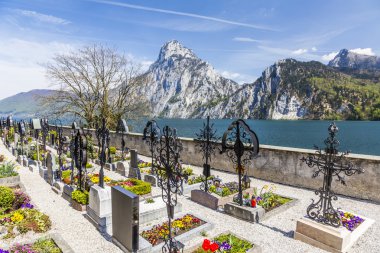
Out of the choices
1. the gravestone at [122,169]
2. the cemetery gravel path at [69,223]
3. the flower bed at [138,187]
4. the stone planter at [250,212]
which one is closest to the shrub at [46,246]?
the cemetery gravel path at [69,223]

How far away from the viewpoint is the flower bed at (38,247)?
7.06 meters

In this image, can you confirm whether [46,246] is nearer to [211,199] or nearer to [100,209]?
[100,209]

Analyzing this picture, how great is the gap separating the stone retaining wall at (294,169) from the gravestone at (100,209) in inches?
358

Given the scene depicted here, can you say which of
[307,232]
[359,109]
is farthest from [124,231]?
[359,109]

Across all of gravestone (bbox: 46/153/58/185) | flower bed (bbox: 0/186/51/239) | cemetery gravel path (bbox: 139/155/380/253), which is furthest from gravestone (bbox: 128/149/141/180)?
flower bed (bbox: 0/186/51/239)

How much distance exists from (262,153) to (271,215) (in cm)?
535

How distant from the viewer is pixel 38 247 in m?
7.35

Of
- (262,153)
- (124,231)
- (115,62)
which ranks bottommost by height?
(124,231)

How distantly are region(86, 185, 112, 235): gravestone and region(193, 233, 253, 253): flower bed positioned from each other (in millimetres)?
3866

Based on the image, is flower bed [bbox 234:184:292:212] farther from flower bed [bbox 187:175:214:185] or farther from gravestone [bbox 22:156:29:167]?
gravestone [bbox 22:156:29:167]

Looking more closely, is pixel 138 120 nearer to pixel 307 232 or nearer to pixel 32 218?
pixel 32 218

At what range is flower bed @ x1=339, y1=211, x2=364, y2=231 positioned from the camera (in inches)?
333

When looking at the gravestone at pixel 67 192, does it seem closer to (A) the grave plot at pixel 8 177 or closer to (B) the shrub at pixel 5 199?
(B) the shrub at pixel 5 199

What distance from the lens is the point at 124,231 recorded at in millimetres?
7703
